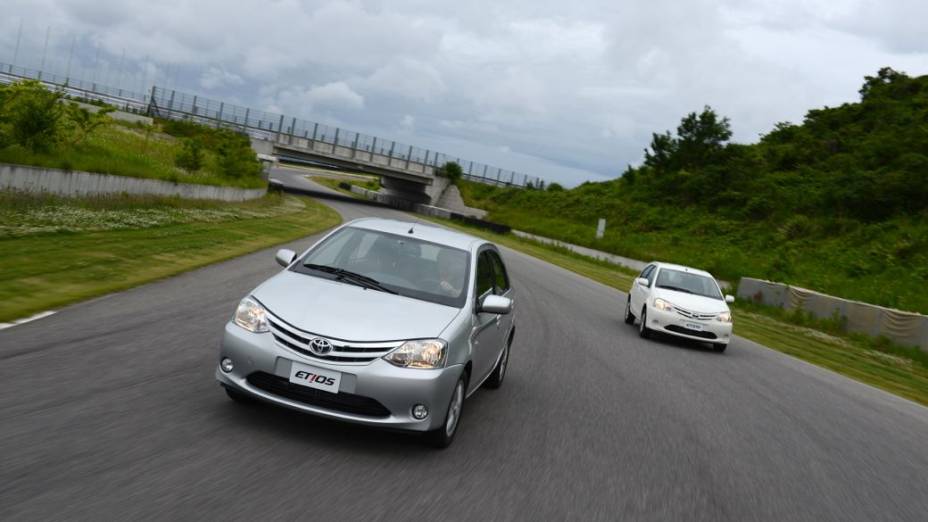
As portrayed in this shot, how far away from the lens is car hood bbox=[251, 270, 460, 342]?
19.7 ft

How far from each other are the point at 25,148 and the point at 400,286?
18.1 meters

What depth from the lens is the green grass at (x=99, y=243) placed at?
11.2 meters

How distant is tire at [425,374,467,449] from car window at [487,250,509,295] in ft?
6.45

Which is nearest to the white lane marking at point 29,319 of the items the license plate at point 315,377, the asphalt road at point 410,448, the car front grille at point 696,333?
the asphalt road at point 410,448

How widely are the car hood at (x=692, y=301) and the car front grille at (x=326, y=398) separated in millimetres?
10767

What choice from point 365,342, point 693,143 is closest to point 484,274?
point 365,342

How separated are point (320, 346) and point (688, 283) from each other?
Result: 41.1 feet

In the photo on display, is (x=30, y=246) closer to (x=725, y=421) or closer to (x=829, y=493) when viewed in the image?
(x=725, y=421)

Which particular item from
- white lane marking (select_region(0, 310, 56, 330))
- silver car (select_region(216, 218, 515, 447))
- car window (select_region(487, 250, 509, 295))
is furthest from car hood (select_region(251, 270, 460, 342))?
white lane marking (select_region(0, 310, 56, 330))

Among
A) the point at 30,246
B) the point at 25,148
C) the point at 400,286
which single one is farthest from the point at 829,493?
the point at 25,148

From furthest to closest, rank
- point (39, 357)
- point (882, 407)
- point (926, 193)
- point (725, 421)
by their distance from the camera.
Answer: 1. point (926, 193)
2. point (882, 407)
3. point (725, 421)
4. point (39, 357)

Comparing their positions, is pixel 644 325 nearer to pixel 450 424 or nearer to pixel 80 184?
pixel 450 424

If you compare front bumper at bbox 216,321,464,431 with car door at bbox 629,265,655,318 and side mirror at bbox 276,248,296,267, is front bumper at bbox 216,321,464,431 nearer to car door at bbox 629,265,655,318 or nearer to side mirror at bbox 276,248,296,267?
side mirror at bbox 276,248,296,267

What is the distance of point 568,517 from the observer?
5262mm
